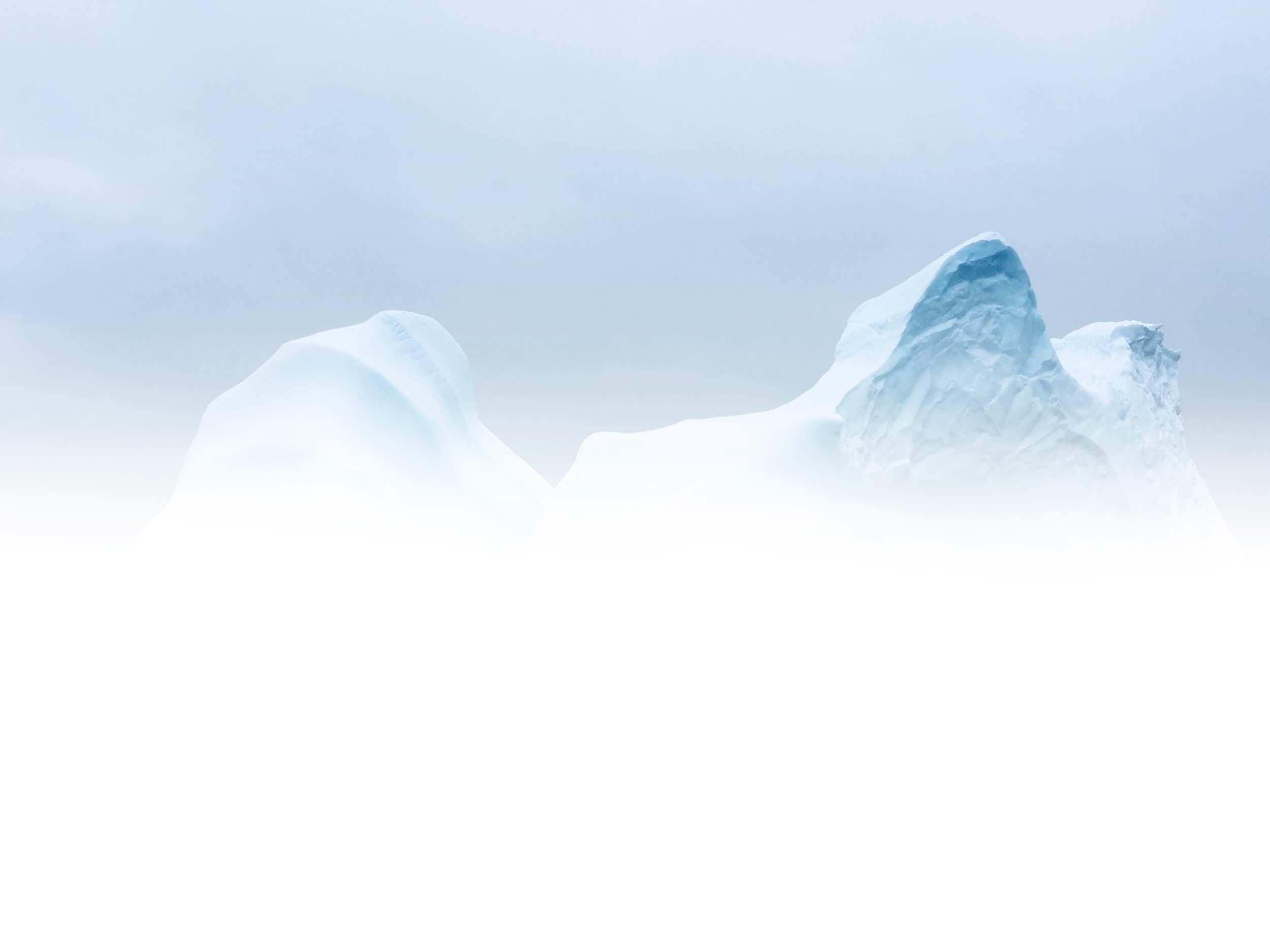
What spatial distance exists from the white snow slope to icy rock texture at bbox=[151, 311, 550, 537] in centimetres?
208

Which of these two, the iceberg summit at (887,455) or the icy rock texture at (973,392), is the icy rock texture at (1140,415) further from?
the icy rock texture at (973,392)

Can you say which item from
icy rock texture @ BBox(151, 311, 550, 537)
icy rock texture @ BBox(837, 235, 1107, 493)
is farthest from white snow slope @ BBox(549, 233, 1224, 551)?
icy rock texture @ BBox(151, 311, 550, 537)

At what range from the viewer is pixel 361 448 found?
402 inches

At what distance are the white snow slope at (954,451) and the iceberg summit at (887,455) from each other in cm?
2

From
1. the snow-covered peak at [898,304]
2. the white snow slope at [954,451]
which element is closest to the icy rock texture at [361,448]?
the white snow slope at [954,451]

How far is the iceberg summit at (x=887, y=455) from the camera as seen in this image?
8.20 meters

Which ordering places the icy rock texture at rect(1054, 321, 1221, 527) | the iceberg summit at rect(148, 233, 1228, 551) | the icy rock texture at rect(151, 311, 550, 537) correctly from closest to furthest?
1. the iceberg summit at rect(148, 233, 1228, 551)
2. the icy rock texture at rect(1054, 321, 1221, 527)
3. the icy rock texture at rect(151, 311, 550, 537)

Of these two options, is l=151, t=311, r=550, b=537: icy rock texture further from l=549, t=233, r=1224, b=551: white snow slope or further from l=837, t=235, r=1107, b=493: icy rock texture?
l=837, t=235, r=1107, b=493: icy rock texture

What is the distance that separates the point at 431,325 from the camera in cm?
1206

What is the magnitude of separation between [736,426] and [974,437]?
2073 millimetres

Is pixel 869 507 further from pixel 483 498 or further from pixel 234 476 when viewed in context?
pixel 234 476

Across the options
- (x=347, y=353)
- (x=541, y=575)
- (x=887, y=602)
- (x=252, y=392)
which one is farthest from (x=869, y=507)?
(x=252, y=392)

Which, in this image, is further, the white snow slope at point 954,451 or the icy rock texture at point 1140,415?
the icy rock texture at point 1140,415

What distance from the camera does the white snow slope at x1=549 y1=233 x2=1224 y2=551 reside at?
820 centimetres
